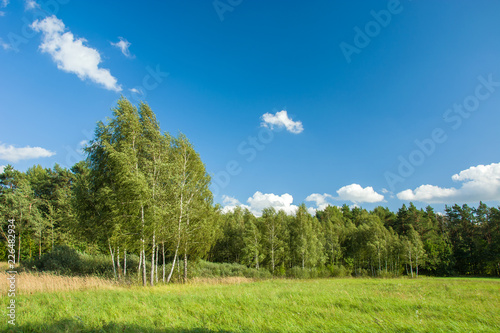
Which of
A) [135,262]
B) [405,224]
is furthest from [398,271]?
[135,262]

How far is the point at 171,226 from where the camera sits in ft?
58.6

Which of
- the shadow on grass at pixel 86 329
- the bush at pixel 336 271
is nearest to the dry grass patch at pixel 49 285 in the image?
the shadow on grass at pixel 86 329

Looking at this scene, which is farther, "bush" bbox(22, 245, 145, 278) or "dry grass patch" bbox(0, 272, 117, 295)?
"bush" bbox(22, 245, 145, 278)

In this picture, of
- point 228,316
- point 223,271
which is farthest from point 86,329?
point 223,271

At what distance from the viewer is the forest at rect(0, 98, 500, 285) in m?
15.8

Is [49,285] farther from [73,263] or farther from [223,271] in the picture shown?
[223,271]

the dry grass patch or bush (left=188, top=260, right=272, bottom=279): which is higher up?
the dry grass patch

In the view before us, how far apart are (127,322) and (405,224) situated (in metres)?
76.2

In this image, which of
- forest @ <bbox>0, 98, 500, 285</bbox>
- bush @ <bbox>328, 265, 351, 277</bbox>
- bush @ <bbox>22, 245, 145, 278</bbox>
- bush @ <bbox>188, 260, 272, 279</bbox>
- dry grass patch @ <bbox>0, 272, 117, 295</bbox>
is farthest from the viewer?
bush @ <bbox>328, 265, 351, 277</bbox>

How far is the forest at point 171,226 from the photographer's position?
15812mm

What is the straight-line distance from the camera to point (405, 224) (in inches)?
2571

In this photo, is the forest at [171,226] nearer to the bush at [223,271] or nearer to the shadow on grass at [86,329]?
the bush at [223,271]

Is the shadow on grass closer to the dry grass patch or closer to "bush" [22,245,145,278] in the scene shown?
the dry grass patch

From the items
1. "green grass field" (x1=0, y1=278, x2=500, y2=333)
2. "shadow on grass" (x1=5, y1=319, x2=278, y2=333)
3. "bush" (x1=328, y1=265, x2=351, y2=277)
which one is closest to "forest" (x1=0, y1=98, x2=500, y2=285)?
"bush" (x1=328, y1=265, x2=351, y2=277)
